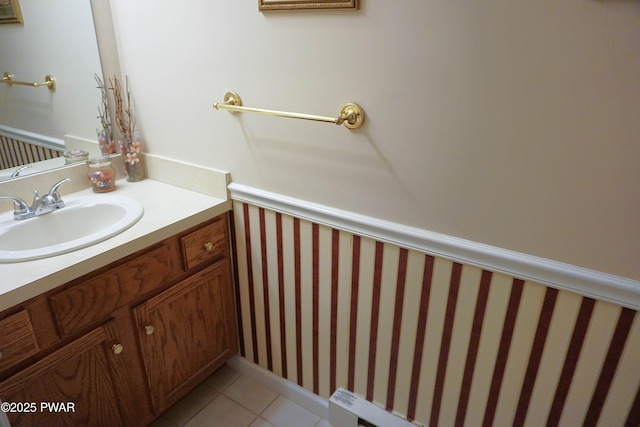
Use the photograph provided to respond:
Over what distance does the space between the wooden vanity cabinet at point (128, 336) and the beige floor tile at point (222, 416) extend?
0.13 metres

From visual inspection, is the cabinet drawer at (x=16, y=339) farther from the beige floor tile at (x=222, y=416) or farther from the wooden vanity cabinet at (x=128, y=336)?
the beige floor tile at (x=222, y=416)

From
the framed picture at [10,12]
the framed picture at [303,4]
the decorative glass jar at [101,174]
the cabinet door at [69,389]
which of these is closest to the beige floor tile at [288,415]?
the cabinet door at [69,389]

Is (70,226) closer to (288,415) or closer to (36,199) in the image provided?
(36,199)

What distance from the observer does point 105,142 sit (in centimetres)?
161

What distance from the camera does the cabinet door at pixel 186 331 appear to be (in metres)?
1.35

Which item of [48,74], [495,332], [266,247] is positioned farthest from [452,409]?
[48,74]

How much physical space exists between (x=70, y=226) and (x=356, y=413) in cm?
116

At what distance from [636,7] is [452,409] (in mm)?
1097

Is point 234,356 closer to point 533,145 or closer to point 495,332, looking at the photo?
point 495,332

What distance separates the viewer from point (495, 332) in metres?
1.08

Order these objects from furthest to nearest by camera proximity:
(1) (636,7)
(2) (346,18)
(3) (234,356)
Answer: (3) (234,356) → (2) (346,18) → (1) (636,7)

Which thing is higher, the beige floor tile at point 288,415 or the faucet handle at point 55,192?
the faucet handle at point 55,192

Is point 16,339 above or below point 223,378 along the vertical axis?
above

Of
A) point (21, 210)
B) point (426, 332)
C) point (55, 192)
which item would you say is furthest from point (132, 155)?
point (426, 332)
